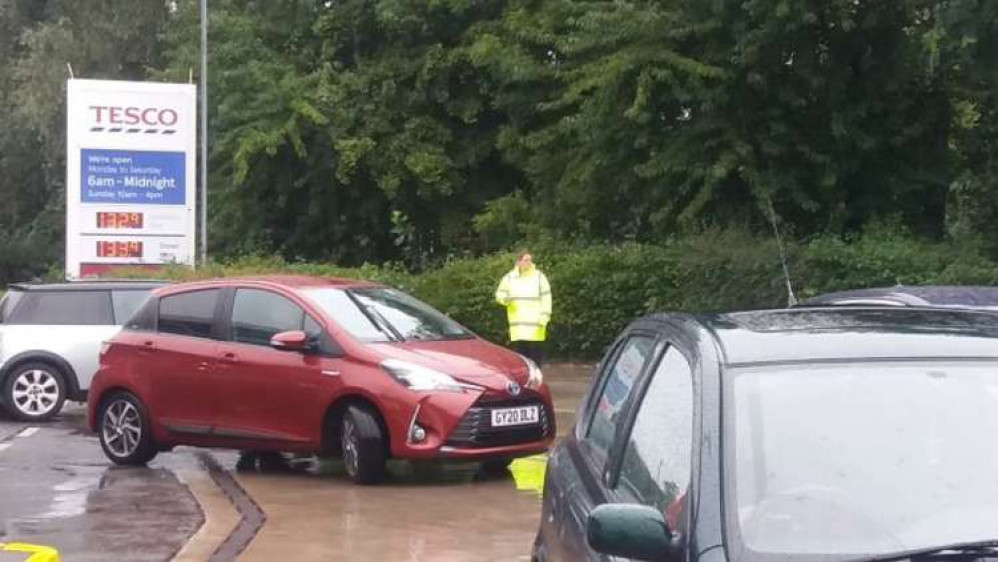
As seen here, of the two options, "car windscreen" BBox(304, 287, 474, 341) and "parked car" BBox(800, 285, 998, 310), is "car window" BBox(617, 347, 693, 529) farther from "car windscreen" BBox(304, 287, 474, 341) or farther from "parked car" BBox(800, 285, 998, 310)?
"car windscreen" BBox(304, 287, 474, 341)

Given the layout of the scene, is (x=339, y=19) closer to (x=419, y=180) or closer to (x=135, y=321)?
(x=419, y=180)

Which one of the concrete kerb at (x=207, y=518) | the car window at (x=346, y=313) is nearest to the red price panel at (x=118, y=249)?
the concrete kerb at (x=207, y=518)

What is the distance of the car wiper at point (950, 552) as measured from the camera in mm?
3383

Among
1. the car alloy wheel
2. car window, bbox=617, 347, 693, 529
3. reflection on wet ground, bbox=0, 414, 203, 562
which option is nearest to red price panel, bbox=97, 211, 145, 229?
reflection on wet ground, bbox=0, 414, 203, 562

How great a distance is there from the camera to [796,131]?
22938mm

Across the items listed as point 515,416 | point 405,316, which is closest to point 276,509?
point 515,416

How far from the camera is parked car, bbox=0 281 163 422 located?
648 inches

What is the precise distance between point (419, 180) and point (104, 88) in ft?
23.3

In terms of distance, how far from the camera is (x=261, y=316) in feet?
39.2

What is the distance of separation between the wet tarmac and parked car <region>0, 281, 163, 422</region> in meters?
2.82

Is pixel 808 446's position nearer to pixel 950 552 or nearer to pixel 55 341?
pixel 950 552

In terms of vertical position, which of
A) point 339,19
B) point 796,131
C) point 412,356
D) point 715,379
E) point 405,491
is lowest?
point 405,491

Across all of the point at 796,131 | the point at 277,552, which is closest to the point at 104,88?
the point at 796,131

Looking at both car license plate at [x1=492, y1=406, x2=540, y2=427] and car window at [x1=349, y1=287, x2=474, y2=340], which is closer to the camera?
car license plate at [x1=492, y1=406, x2=540, y2=427]
